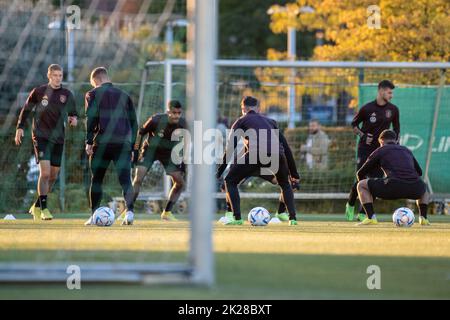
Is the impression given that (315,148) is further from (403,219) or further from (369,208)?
(403,219)

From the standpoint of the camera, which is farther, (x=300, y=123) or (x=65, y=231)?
(x=300, y=123)

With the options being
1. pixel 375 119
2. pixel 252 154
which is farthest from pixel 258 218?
pixel 375 119

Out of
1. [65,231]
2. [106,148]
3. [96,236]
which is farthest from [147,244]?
[106,148]

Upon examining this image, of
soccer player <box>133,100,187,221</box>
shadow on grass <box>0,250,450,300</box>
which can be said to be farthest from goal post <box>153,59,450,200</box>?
shadow on grass <box>0,250,450,300</box>

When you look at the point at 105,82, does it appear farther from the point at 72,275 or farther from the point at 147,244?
the point at 72,275

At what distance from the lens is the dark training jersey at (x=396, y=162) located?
15.1 metres

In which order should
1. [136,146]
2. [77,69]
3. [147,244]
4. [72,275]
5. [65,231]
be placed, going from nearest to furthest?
[72,275]
[147,244]
[65,231]
[136,146]
[77,69]

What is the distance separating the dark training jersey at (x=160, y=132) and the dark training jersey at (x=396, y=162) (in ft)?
9.91

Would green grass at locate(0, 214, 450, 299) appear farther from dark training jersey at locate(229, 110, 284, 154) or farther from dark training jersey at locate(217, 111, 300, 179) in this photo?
dark training jersey at locate(229, 110, 284, 154)

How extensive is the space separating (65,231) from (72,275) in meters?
5.19

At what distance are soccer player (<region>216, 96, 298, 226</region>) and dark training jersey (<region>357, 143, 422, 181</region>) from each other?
1.26 meters

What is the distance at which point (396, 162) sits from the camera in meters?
15.1
